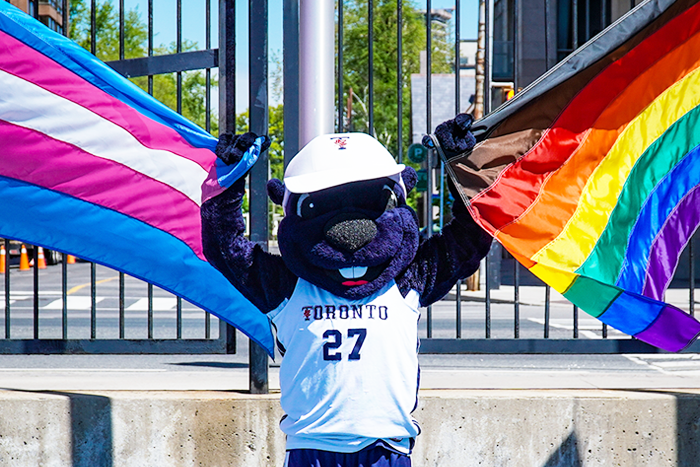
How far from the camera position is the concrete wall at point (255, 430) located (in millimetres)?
3738

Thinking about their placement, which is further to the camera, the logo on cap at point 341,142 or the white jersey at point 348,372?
the logo on cap at point 341,142

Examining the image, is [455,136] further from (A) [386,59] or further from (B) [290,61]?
(A) [386,59]

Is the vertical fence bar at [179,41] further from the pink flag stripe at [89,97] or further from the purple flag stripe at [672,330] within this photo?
the purple flag stripe at [672,330]

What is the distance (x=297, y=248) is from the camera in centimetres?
269

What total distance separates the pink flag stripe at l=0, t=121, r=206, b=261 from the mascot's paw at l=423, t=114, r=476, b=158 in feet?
3.71

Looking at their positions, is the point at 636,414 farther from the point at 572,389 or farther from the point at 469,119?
the point at 469,119

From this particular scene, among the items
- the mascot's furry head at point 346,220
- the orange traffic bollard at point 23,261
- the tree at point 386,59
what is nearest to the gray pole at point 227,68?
the mascot's furry head at point 346,220

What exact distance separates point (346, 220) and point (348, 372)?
489 millimetres

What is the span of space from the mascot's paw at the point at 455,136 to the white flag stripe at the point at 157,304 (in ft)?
34.8

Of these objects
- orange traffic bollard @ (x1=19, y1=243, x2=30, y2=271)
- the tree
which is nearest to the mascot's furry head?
orange traffic bollard @ (x1=19, y1=243, x2=30, y2=271)

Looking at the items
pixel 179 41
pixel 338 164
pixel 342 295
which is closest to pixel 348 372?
pixel 342 295

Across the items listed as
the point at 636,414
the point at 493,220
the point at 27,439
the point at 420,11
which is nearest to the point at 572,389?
the point at 636,414

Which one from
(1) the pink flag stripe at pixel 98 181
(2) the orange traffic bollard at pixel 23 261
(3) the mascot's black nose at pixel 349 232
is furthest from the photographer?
(2) the orange traffic bollard at pixel 23 261

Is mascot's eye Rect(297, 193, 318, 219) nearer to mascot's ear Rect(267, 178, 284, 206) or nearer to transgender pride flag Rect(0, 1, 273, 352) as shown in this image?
mascot's ear Rect(267, 178, 284, 206)
